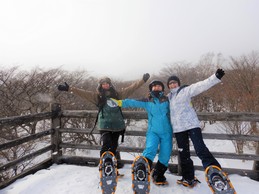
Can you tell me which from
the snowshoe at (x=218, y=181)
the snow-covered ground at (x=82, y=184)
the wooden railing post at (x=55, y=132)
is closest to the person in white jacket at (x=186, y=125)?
the snow-covered ground at (x=82, y=184)

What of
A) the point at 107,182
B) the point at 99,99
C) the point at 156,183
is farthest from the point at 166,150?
the point at 99,99

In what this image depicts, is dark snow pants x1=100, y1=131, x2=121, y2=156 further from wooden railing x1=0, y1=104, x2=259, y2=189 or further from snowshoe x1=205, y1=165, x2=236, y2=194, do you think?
snowshoe x1=205, y1=165, x2=236, y2=194

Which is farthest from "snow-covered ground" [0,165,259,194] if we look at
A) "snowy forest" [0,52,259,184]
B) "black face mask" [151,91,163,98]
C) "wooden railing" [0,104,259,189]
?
"snowy forest" [0,52,259,184]

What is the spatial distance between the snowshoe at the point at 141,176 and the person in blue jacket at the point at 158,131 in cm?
22

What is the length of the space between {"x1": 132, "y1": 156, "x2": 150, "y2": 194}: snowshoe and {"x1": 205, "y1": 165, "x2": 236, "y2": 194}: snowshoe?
0.86m

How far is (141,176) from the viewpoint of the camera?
2.99 meters

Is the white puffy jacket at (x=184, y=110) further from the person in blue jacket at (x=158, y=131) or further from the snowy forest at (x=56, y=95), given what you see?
the snowy forest at (x=56, y=95)

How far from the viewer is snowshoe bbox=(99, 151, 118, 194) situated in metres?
2.90

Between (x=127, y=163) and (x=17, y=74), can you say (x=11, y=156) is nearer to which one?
(x=17, y=74)

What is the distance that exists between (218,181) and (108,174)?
1.53 metres

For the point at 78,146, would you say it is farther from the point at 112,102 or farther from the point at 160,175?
the point at 160,175

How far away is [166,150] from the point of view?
3473mm

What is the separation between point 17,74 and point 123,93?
35.3ft

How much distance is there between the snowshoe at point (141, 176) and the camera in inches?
114
